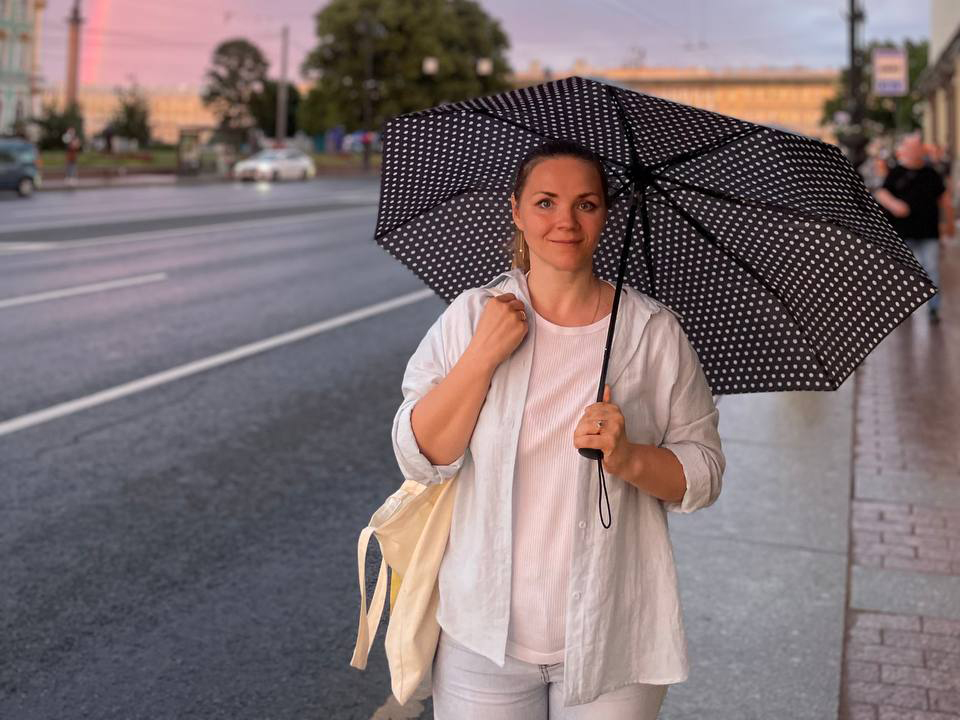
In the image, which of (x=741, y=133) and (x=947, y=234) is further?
(x=947, y=234)

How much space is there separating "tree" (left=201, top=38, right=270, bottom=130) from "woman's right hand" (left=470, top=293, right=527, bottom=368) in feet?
401

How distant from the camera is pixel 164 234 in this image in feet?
68.5

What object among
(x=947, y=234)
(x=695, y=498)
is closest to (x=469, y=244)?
(x=695, y=498)

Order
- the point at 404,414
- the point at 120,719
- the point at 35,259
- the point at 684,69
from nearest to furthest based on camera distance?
the point at 404,414, the point at 120,719, the point at 35,259, the point at 684,69

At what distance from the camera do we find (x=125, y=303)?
12.5 metres

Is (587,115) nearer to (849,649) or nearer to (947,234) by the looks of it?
(849,649)

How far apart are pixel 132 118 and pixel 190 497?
5677cm

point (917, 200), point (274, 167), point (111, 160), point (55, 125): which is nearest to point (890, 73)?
point (917, 200)

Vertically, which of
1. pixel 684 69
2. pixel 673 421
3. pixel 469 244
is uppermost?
pixel 684 69

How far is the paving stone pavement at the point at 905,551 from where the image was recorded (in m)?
3.89

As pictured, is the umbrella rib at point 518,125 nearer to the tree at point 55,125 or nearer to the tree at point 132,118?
the tree at point 55,125

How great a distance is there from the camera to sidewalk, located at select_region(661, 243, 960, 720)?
12.7 feet

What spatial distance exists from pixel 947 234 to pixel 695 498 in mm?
11554

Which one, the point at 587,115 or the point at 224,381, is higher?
the point at 587,115
